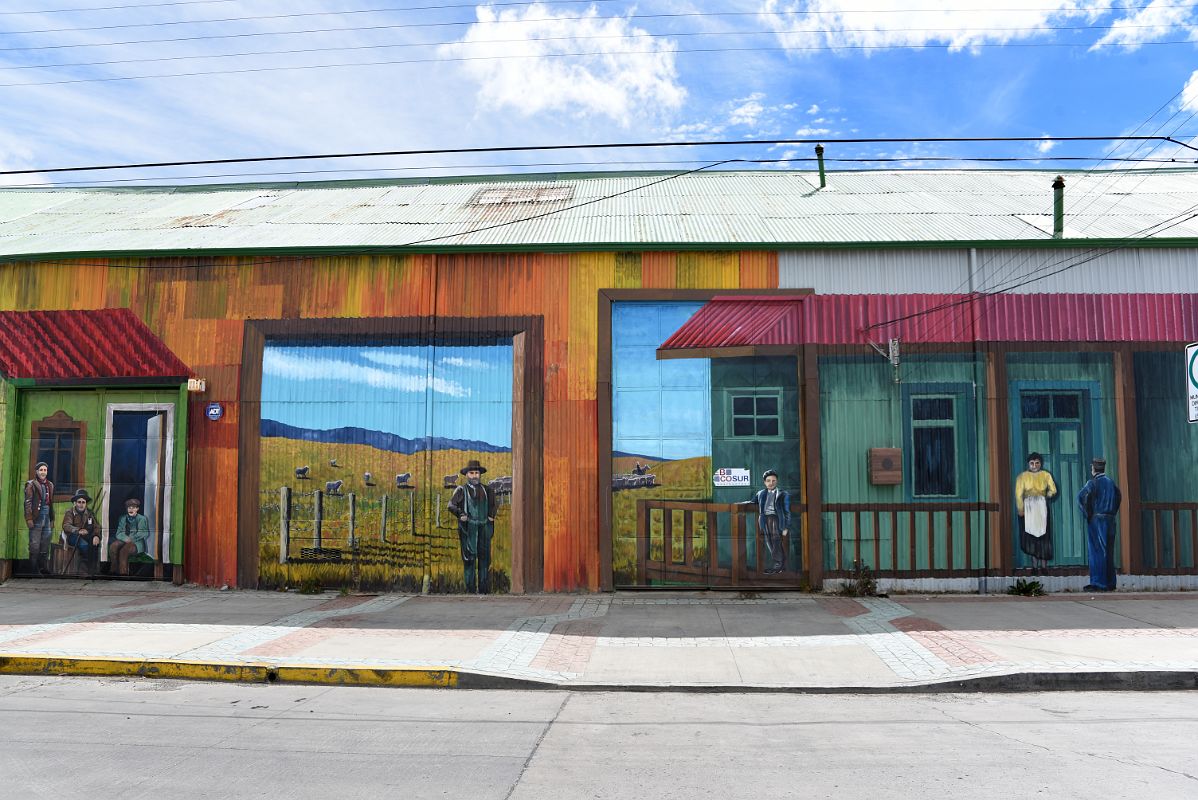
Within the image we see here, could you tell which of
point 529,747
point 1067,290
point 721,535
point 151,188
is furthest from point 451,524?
point 151,188

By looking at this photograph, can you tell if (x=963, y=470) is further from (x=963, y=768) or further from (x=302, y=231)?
(x=302, y=231)

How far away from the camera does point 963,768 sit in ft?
17.1

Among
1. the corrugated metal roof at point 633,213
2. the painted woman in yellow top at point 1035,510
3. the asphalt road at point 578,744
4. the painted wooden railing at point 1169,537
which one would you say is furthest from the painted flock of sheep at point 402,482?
the painted wooden railing at point 1169,537

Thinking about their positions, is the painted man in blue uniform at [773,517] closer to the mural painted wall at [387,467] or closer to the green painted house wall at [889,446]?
the green painted house wall at [889,446]

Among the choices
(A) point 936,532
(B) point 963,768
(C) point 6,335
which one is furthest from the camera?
(C) point 6,335

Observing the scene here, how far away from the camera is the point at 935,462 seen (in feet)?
38.7

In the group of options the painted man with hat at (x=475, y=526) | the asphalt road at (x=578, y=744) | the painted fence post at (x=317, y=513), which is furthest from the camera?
the painted fence post at (x=317, y=513)

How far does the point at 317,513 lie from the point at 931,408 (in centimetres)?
935

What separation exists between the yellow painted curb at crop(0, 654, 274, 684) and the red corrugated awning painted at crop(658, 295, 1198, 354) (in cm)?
696

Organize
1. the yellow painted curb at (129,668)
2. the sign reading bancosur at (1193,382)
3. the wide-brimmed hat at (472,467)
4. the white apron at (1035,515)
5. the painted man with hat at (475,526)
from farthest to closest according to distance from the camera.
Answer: the wide-brimmed hat at (472,467)
the painted man with hat at (475,526)
the white apron at (1035,515)
the sign reading bancosur at (1193,382)
the yellow painted curb at (129,668)

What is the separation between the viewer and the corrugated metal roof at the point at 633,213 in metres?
12.4

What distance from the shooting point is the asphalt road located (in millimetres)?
4863

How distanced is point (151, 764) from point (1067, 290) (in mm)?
12637

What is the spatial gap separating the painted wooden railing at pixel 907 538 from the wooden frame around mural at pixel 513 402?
14.2 ft
